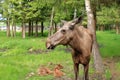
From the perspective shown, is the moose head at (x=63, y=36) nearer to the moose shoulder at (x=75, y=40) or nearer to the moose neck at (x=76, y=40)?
the moose shoulder at (x=75, y=40)

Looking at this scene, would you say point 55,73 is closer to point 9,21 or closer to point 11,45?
point 11,45

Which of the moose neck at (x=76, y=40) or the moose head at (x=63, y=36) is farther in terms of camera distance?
the moose neck at (x=76, y=40)

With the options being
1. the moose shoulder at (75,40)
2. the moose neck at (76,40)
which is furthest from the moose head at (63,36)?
the moose neck at (76,40)

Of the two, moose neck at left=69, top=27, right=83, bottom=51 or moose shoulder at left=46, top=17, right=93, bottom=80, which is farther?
moose neck at left=69, top=27, right=83, bottom=51

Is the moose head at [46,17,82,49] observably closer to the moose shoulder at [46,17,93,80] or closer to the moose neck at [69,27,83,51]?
the moose shoulder at [46,17,93,80]

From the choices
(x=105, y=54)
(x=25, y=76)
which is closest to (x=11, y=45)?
(x=105, y=54)

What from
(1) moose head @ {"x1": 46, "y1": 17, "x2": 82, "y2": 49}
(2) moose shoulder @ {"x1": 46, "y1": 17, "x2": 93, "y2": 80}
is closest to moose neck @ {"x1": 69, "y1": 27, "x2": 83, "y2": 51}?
(2) moose shoulder @ {"x1": 46, "y1": 17, "x2": 93, "y2": 80}

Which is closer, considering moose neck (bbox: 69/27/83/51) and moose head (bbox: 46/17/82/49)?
moose head (bbox: 46/17/82/49)

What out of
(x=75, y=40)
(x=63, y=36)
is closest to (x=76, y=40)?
(x=75, y=40)

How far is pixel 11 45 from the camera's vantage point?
22938 millimetres

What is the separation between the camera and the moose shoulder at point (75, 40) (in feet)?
18.4

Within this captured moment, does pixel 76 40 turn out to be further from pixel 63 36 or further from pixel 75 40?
pixel 63 36

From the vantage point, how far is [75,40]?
19.9 feet

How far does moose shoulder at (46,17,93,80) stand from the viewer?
561 centimetres
